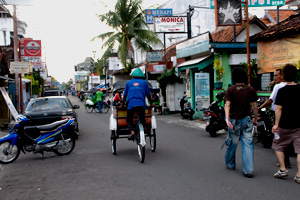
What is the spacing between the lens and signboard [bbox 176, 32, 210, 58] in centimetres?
1627

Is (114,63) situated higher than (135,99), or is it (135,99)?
(114,63)

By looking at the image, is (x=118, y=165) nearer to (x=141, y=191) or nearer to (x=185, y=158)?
(x=185, y=158)

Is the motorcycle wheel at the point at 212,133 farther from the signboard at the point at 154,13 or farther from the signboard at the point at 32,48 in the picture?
the signboard at the point at 154,13

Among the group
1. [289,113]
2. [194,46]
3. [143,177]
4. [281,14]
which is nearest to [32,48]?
[194,46]

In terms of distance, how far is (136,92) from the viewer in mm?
7594

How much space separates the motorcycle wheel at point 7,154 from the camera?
7.98 metres

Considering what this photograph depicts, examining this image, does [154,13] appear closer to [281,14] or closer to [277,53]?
Result: [281,14]

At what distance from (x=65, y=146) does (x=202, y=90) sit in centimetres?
1007

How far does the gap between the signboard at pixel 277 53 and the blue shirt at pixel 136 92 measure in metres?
6.20

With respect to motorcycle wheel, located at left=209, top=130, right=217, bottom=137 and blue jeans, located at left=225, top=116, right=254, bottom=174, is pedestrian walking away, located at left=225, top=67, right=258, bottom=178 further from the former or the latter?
motorcycle wheel, located at left=209, top=130, right=217, bottom=137

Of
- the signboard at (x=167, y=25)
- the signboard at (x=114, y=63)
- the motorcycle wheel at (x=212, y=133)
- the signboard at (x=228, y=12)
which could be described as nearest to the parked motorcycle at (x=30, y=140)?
the motorcycle wheel at (x=212, y=133)

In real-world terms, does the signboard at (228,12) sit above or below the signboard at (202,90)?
above

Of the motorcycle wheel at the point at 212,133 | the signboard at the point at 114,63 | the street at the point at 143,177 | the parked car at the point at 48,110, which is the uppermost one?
the signboard at the point at 114,63

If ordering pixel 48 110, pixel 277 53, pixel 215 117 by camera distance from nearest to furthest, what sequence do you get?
pixel 215 117 < pixel 48 110 < pixel 277 53
